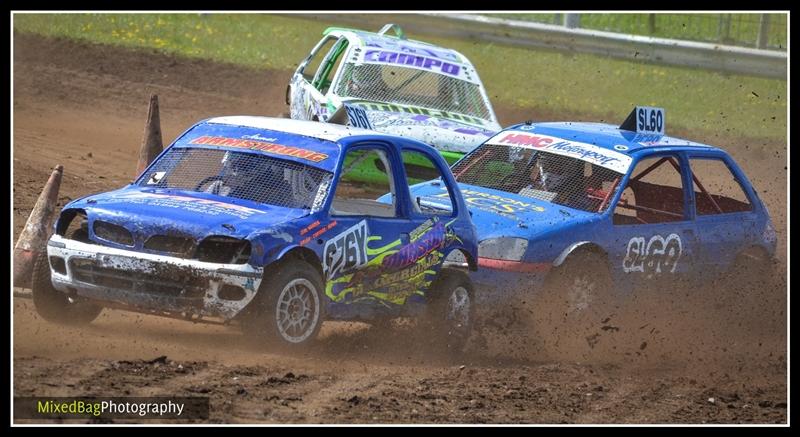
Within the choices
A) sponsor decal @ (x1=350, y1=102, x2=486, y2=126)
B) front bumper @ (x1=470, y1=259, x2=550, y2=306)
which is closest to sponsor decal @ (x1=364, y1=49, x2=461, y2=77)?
sponsor decal @ (x1=350, y1=102, x2=486, y2=126)

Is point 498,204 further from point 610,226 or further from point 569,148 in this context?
point 569,148

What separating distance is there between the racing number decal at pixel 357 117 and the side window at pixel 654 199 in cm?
276

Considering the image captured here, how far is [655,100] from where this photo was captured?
70.2 ft

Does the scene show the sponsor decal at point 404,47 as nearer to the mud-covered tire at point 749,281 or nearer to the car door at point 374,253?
the mud-covered tire at point 749,281

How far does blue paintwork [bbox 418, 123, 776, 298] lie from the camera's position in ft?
35.2

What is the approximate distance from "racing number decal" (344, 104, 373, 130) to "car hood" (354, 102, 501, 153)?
0.05 m

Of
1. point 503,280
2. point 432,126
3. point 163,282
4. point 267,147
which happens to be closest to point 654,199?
point 503,280

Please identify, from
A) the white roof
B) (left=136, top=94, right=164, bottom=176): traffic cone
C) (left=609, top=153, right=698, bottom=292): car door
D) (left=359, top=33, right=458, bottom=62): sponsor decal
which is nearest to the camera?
the white roof

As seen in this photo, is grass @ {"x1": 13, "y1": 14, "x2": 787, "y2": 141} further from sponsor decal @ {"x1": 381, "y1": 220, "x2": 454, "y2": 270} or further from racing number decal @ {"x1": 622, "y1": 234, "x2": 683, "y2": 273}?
sponsor decal @ {"x1": 381, "y1": 220, "x2": 454, "y2": 270}

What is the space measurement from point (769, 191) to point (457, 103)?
14.9ft

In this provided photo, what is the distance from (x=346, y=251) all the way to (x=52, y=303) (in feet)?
5.87

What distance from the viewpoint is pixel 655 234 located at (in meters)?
11.7

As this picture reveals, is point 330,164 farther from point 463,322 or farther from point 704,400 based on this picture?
point 704,400

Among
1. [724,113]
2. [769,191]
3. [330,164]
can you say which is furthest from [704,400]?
[724,113]
